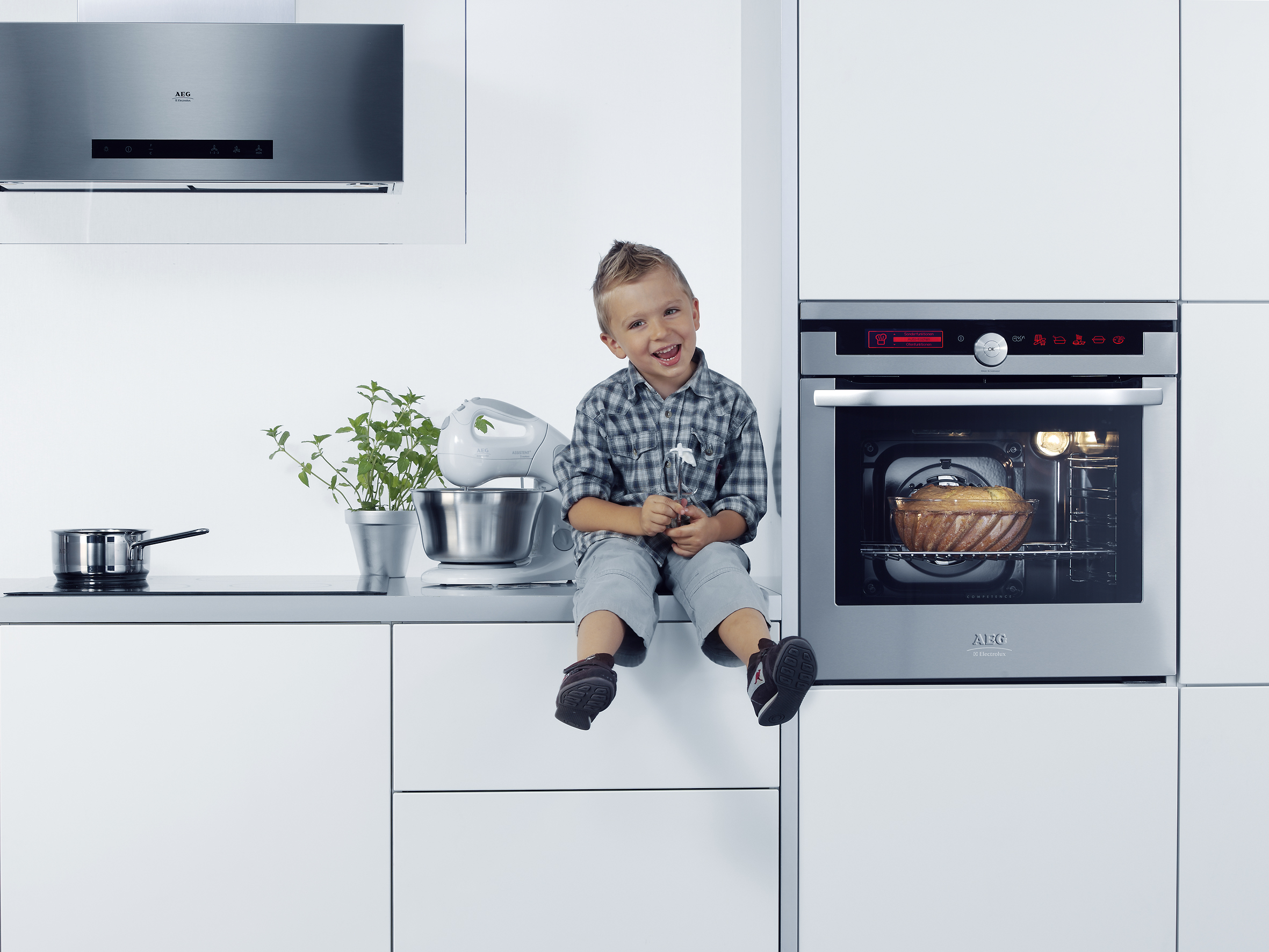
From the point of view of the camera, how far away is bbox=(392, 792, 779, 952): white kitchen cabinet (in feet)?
4.68

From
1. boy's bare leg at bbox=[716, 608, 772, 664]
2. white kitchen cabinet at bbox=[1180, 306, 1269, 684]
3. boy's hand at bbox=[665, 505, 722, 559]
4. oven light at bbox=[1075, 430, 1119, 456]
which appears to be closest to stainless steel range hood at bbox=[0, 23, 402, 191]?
boy's hand at bbox=[665, 505, 722, 559]

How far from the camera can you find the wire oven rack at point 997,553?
56.9 inches

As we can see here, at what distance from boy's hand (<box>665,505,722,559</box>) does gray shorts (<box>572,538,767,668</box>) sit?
0.01m

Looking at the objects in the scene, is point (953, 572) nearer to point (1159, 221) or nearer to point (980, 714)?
point (980, 714)

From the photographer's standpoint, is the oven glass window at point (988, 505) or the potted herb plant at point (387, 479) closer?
the oven glass window at point (988, 505)

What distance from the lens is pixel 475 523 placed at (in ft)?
5.24

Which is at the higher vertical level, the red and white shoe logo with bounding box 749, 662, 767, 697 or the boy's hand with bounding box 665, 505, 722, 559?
the boy's hand with bounding box 665, 505, 722, 559

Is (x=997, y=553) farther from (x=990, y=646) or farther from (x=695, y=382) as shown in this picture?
(x=695, y=382)

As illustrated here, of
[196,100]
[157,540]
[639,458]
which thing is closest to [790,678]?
[639,458]

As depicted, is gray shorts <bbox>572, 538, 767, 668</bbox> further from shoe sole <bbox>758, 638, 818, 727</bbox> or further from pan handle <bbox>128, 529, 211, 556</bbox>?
pan handle <bbox>128, 529, 211, 556</bbox>

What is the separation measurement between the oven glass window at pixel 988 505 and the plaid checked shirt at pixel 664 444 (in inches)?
7.4

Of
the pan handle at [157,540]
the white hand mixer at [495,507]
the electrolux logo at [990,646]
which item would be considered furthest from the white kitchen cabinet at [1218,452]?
the pan handle at [157,540]

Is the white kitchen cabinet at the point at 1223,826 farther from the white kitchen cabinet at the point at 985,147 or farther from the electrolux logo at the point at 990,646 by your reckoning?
the white kitchen cabinet at the point at 985,147

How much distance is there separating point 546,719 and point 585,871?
24 centimetres
